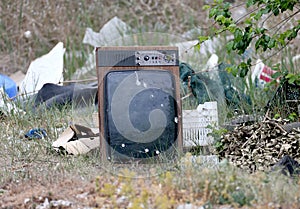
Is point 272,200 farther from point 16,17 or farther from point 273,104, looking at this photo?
point 16,17

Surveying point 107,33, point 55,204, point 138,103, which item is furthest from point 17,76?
point 55,204

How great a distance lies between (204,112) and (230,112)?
66 centimetres

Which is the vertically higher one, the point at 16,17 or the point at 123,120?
the point at 16,17

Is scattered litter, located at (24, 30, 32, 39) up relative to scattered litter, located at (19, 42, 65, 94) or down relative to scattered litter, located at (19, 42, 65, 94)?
up

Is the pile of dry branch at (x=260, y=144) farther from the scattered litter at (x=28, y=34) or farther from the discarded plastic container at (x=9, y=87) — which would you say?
the scattered litter at (x=28, y=34)

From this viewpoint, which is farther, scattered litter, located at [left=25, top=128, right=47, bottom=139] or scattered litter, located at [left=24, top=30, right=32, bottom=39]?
scattered litter, located at [left=24, top=30, right=32, bottom=39]

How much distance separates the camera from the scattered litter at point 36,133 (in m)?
4.74

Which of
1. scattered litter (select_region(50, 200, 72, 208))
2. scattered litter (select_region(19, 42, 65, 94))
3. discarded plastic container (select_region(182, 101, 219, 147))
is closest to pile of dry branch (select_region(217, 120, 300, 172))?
discarded plastic container (select_region(182, 101, 219, 147))

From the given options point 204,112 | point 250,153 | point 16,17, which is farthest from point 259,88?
point 16,17

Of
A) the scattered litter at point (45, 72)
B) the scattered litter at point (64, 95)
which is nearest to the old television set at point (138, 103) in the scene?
the scattered litter at point (64, 95)

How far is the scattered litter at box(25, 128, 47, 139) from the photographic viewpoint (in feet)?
15.5

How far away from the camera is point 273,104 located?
5.05 meters

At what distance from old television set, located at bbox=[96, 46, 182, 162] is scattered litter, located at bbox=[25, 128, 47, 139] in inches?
33.9

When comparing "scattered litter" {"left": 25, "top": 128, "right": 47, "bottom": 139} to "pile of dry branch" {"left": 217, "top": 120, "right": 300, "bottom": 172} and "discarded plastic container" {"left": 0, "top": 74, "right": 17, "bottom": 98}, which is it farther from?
"discarded plastic container" {"left": 0, "top": 74, "right": 17, "bottom": 98}
